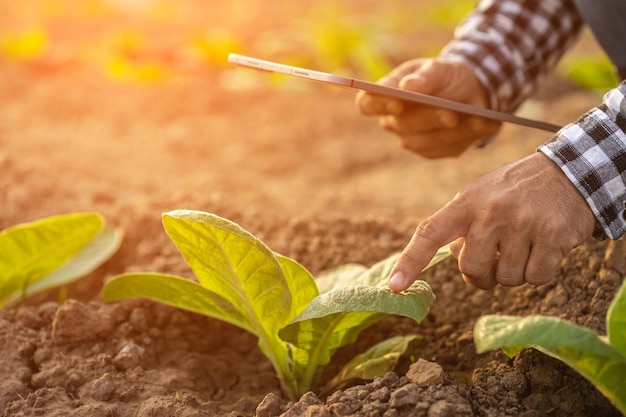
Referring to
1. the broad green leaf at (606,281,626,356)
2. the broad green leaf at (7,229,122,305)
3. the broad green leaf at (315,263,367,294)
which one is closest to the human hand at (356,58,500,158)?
the broad green leaf at (315,263,367,294)

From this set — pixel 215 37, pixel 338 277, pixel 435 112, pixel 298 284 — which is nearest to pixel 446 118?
pixel 435 112

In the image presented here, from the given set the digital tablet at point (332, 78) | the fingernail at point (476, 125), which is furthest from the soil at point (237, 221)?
the digital tablet at point (332, 78)

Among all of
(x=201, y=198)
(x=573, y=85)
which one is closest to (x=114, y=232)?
(x=201, y=198)

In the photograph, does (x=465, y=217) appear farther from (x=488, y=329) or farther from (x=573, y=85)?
(x=573, y=85)

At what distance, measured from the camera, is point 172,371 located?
4.52 ft

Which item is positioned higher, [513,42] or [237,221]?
[513,42]

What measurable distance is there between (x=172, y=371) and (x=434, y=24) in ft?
13.6

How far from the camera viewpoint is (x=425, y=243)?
115cm

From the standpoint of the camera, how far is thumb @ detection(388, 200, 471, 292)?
114 cm

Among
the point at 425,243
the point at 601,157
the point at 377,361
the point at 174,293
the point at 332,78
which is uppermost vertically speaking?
the point at 332,78

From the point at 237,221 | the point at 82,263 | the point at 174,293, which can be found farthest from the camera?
the point at 237,221

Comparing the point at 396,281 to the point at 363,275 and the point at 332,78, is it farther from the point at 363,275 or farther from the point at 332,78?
the point at 332,78

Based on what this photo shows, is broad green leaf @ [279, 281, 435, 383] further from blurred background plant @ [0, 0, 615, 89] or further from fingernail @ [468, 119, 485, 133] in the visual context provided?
blurred background plant @ [0, 0, 615, 89]

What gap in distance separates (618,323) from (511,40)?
1123 millimetres
